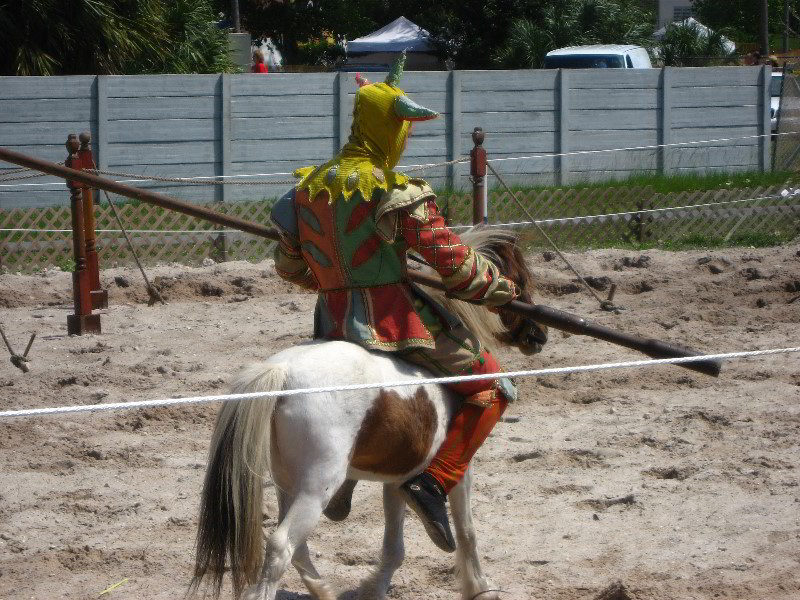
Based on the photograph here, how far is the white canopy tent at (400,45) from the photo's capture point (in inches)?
1113

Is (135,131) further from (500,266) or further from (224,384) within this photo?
(500,266)

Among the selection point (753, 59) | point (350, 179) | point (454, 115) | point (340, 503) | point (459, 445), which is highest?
point (753, 59)

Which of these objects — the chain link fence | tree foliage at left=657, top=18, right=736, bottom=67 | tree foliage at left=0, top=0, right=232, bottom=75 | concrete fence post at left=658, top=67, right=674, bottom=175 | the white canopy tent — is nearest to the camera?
the chain link fence

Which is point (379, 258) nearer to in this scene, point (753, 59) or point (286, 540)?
point (286, 540)

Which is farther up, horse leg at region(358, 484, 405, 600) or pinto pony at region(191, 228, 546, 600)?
pinto pony at region(191, 228, 546, 600)

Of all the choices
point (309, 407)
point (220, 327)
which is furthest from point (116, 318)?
point (309, 407)

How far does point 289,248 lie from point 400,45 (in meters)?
25.5

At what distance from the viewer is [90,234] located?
8.05m

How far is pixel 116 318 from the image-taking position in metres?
8.24

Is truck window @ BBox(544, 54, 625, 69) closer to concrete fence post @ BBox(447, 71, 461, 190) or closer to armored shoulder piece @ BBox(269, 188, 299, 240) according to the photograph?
concrete fence post @ BBox(447, 71, 461, 190)

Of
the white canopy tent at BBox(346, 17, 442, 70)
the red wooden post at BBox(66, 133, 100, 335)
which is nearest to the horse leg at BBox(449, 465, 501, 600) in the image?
the red wooden post at BBox(66, 133, 100, 335)

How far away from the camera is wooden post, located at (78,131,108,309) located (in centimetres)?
802

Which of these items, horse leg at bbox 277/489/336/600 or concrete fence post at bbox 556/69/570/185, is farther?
concrete fence post at bbox 556/69/570/185

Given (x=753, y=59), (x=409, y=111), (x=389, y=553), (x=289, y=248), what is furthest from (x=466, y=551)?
(x=753, y=59)
